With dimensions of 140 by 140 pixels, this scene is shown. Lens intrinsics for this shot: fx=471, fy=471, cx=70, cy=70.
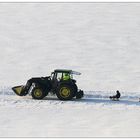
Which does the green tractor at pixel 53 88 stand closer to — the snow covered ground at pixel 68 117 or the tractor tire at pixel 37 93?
the tractor tire at pixel 37 93

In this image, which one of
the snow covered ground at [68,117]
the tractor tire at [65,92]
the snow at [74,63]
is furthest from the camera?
the tractor tire at [65,92]

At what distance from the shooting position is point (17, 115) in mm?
17734

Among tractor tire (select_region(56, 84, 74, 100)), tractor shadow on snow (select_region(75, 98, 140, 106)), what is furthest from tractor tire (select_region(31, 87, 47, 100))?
tractor shadow on snow (select_region(75, 98, 140, 106))

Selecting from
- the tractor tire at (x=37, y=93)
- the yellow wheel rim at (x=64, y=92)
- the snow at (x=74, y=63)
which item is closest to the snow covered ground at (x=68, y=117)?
the snow at (x=74, y=63)

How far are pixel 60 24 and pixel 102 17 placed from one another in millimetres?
4686

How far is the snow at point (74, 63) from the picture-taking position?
16.5 metres

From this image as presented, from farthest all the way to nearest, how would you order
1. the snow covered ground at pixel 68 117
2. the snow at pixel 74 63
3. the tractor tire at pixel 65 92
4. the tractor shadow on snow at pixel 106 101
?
1. the tractor tire at pixel 65 92
2. the tractor shadow on snow at pixel 106 101
3. the snow at pixel 74 63
4. the snow covered ground at pixel 68 117

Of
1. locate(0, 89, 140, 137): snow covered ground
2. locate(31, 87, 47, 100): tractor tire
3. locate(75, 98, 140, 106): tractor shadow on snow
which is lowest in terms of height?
locate(0, 89, 140, 137): snow covered ground

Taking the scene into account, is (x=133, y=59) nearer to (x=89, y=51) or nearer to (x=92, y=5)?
(x=89, y=51)

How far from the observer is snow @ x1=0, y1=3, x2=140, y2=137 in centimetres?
1650

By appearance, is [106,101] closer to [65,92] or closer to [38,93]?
[65,92]

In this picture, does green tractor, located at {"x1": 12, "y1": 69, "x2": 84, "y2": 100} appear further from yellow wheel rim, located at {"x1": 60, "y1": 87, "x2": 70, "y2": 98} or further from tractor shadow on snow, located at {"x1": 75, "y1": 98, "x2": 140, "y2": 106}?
tractor shadow on snow, located at {"x1": 75, "y1": 98, "x2": 140, "y2": 106}

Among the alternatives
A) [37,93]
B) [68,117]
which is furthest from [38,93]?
[68,117]

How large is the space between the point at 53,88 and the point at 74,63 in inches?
456
